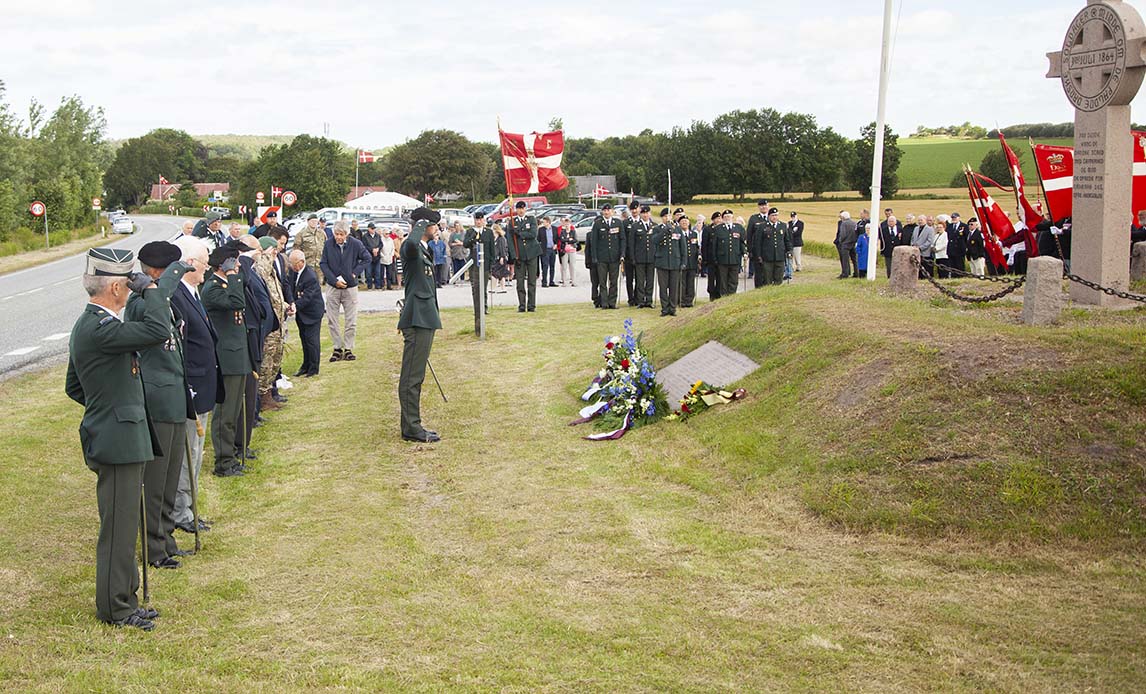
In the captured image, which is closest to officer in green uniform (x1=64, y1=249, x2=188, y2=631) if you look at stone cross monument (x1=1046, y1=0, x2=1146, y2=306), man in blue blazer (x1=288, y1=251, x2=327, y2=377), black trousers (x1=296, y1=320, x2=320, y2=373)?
man in blue blazer (x1=288, y1=251, x2=327, y2=377)

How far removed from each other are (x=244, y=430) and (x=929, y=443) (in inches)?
230

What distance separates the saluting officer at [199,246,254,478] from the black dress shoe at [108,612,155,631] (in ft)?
9.86

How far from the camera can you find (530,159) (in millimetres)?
18812

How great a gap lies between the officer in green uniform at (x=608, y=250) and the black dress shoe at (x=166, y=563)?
14521mm

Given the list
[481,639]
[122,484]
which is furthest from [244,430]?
[481,639]

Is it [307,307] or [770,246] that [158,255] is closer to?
[307,307]

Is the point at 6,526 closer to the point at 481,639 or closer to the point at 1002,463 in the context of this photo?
the point at 481,639

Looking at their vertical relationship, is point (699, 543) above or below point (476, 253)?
below

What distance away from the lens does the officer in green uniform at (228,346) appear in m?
8.82

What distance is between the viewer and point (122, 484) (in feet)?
18.9

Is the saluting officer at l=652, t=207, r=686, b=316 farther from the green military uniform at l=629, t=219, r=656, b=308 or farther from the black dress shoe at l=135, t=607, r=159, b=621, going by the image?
the black dress shoe at l=135, t=607, r=159, b=621

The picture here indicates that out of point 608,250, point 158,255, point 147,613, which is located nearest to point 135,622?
point 147,613

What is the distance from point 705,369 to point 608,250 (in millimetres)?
9644

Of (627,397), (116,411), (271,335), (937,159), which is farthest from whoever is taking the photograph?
(937,159)
